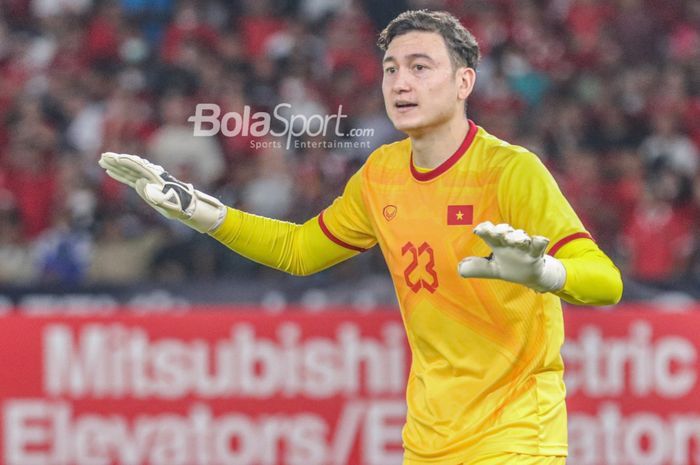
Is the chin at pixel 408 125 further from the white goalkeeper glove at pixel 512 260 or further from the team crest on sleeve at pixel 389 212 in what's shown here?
the white goalkeeper glove at pixel 512 260

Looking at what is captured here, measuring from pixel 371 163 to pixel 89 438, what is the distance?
436 centimetres

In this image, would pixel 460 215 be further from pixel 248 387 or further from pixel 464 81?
pixel 248 387

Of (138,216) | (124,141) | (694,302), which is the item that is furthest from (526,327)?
(124,141)

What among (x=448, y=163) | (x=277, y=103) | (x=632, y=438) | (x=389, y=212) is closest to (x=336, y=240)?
(x=389, y=212)

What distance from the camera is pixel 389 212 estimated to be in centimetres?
525

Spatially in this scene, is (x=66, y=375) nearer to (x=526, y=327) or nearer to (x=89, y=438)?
(x=89, y=438)

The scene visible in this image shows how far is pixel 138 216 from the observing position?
1064 cm

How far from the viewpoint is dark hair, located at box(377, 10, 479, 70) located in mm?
5156

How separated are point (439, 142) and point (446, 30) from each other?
39 cm

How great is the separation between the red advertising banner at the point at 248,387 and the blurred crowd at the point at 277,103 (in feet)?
2.41

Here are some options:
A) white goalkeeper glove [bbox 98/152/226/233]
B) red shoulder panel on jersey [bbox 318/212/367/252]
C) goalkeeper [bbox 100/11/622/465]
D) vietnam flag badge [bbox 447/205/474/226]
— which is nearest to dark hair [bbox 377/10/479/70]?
goalkeeper [bbox 100/11/622/465]

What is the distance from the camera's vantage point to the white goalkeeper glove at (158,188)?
17.6 feet

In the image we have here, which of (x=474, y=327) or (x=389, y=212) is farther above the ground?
(x=389, y=212)

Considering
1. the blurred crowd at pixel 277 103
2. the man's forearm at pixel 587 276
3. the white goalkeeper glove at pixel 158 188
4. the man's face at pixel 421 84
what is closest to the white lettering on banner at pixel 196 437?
the blurred crowd at pixel 277 103
